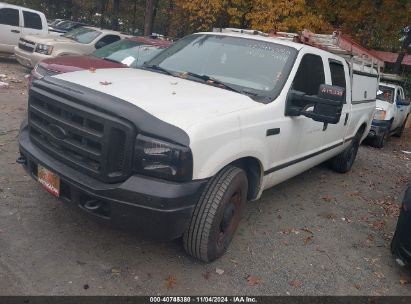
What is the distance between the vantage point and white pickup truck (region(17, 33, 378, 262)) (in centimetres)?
282

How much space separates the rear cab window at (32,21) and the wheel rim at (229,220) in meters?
12.3

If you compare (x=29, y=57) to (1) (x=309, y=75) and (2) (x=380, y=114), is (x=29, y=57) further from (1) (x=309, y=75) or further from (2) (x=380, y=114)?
(2) (x=380, y=114)

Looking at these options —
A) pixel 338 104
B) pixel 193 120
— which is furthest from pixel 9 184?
pixel 338 104

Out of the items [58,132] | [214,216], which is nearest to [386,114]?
[214,216]

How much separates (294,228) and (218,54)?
210 cm

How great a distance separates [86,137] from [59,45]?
26.5 ft

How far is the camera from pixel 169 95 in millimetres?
3340

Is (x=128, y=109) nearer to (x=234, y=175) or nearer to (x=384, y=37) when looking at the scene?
(x=234, y=175)

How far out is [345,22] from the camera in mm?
16344

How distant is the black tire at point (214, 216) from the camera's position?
3.16m

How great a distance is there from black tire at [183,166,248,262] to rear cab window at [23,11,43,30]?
12352 mm

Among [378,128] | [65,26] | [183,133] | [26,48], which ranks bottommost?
[65,26]

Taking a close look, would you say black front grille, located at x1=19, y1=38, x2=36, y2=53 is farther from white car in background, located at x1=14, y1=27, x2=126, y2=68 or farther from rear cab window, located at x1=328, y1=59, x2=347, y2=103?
rear cab window, located at x1=328, y1=59, x2=347, y2=103

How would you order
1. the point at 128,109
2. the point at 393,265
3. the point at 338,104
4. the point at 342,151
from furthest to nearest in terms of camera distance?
the point at 342,151, the point at 393,265, the point at 338,104, the point at 128,109
